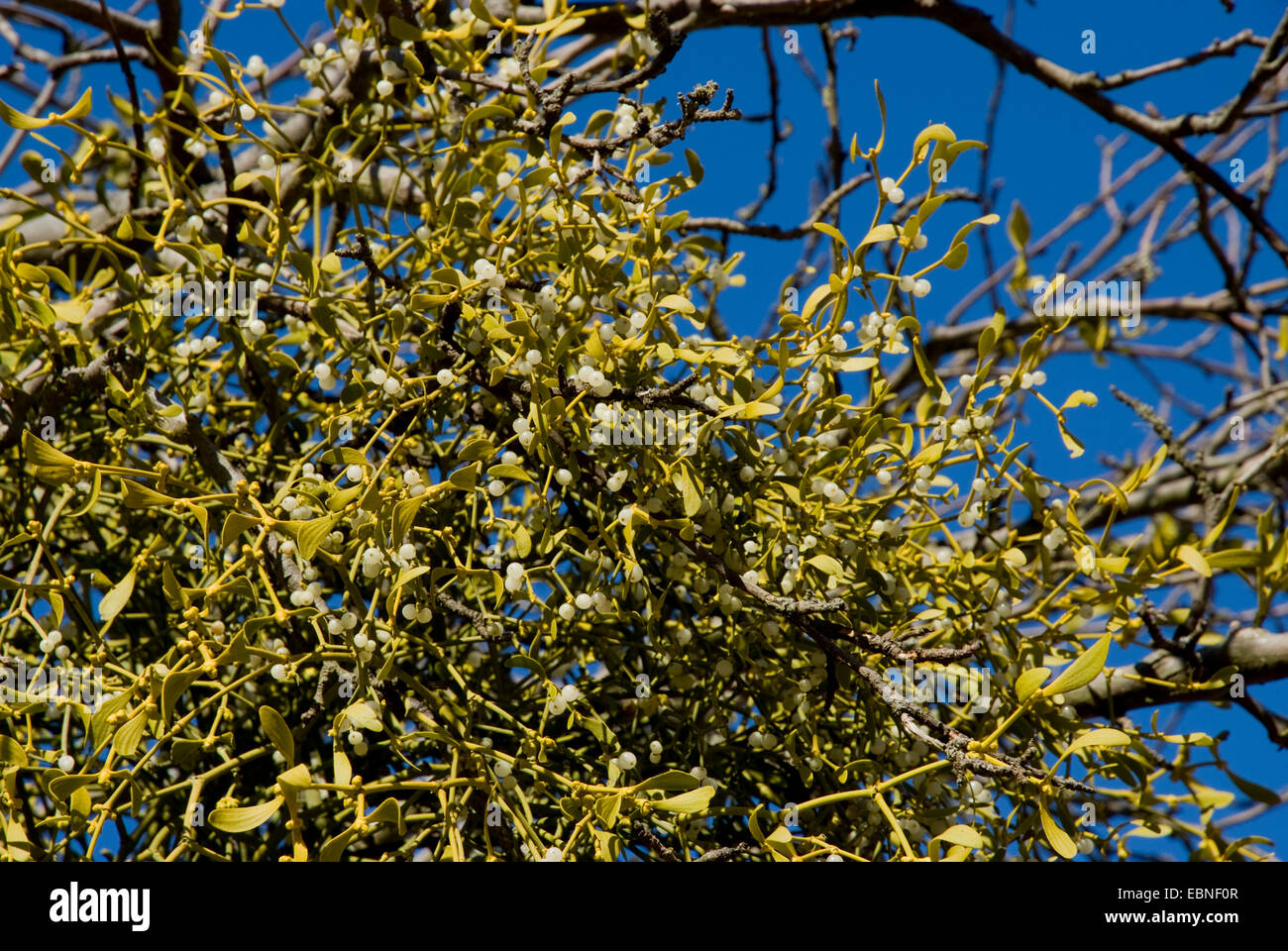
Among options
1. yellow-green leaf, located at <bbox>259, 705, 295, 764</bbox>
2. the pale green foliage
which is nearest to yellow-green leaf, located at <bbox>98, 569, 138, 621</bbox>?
the pale green foliage

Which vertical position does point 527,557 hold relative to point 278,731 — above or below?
above

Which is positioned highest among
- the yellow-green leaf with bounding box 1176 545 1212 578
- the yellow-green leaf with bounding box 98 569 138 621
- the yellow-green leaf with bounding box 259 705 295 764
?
the yellow-green leaf with bounding box 98 569 138 621

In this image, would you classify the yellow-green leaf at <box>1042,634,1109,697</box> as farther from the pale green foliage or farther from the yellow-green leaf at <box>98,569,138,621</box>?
the yellow-green leaf at <box>98,569,138,621</box>

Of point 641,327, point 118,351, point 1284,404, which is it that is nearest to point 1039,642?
point 641,327

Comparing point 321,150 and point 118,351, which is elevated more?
point 321,150

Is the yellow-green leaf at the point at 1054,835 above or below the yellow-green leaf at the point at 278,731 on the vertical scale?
below

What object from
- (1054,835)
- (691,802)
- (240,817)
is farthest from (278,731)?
(1054,835)

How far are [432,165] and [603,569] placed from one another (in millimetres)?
298

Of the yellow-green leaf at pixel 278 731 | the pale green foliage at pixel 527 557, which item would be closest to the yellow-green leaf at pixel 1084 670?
the pale green foliage at pixel 527 557

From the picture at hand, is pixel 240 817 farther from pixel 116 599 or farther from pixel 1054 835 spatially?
pixel 1054 835

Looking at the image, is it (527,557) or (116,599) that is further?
(527,557)

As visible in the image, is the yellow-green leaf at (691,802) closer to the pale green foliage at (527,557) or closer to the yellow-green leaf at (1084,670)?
the pale green foliage at (527,557)
